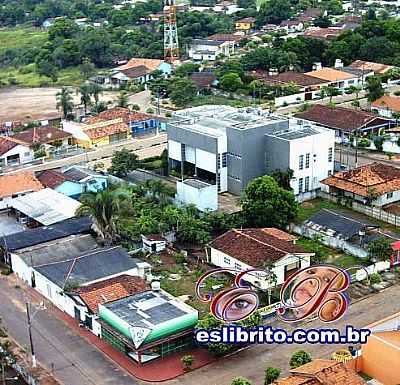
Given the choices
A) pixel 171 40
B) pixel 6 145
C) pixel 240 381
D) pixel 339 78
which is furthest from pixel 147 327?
pixel 171 40

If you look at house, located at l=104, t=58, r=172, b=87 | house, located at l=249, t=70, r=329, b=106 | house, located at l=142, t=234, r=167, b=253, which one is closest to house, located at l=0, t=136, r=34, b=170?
house, located at l=142, t=234, r=167, b=253

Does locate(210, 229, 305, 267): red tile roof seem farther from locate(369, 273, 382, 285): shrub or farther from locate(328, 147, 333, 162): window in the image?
locate(328, 147, 333, 162): window

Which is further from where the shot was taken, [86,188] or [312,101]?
[312,101]

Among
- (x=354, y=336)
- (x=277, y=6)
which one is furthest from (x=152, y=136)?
(x=277, y=6)

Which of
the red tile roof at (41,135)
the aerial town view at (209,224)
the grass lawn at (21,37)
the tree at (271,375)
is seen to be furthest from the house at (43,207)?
the grass lawn at (21,37)

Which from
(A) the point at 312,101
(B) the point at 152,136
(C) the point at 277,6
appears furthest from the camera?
(C) the point at 277,6

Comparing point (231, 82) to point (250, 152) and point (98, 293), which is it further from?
point (98, 293)

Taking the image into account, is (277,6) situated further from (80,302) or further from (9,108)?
(80,302)

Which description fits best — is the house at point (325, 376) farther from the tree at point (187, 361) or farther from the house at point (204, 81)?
the house at point (204, 81)
